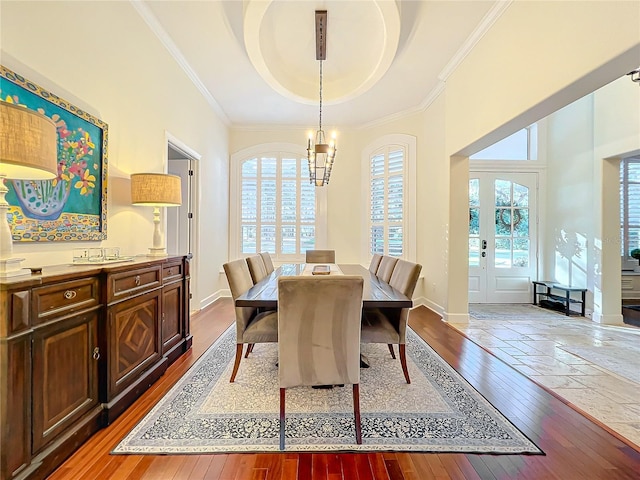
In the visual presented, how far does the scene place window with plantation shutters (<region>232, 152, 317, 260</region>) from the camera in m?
5.50

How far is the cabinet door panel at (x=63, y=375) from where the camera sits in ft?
4.48

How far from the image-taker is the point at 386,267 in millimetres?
3092

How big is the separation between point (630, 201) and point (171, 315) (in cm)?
745

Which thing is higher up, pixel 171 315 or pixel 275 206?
pixel 275 206

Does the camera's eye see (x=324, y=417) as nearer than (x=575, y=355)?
Yes

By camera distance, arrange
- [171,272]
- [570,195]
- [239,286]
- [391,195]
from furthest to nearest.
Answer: [391,195], [570,195], [171,272], [239,286]

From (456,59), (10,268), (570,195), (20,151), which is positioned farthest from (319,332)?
(570,195)

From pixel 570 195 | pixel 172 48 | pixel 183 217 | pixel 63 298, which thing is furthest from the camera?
pixel 570 195

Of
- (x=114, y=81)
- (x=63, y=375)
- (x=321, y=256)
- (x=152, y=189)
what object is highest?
(x=114, y=81)

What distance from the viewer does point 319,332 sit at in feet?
5.43

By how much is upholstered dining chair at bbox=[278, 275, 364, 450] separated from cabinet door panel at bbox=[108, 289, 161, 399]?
42.3 inches

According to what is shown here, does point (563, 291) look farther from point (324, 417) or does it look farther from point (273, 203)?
point (273, 203)

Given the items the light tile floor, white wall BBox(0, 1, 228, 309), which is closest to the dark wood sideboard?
white wall BBox(0, 1, 228, 309)

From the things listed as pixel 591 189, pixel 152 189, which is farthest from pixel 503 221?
pixel 152 189
